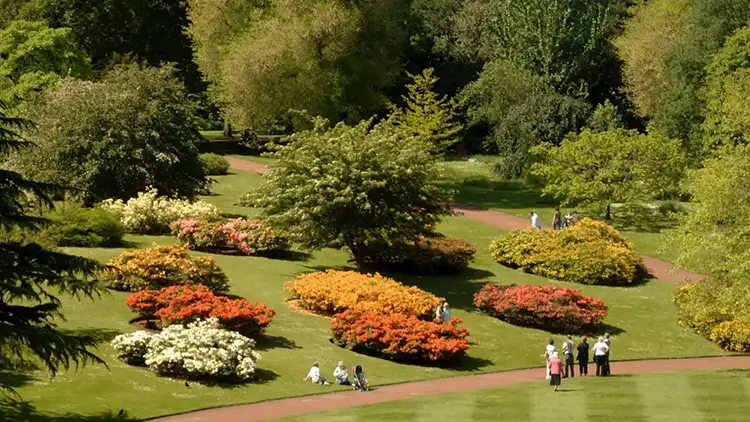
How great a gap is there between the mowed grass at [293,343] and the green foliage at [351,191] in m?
2.33

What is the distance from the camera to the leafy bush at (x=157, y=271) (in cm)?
4647

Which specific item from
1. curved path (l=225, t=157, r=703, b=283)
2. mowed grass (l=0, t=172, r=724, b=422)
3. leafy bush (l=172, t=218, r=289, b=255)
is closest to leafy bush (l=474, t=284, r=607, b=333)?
mowed grass (l=0, t=172, r=724, b=422)

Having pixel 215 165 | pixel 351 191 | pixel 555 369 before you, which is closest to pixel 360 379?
pixel 555 369

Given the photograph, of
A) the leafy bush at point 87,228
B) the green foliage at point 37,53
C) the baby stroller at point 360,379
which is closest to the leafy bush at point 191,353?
the baby stroller at point 360,379

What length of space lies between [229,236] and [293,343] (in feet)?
42.4

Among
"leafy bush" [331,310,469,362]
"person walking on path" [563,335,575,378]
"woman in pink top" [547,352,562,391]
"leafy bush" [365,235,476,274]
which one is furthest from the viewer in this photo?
"leafy bush" [365,235,476,274]

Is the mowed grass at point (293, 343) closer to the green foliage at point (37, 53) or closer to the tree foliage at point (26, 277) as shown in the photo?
the tree foliage at point (26, 277)

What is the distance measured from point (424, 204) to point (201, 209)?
10.9 meters

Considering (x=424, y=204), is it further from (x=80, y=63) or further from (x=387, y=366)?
(x=80, y=63)

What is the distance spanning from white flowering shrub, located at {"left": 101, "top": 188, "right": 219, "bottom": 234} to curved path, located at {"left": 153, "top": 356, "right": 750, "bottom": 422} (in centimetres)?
1960

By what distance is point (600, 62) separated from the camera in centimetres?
9725

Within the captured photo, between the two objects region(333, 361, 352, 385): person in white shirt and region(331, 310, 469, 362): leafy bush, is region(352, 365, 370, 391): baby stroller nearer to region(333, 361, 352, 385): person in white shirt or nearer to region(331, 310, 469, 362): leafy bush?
region(333, 361, 352, 385): person in white shirt

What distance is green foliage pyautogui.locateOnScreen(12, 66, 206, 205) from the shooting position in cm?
5753

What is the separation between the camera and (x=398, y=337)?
43906mm
